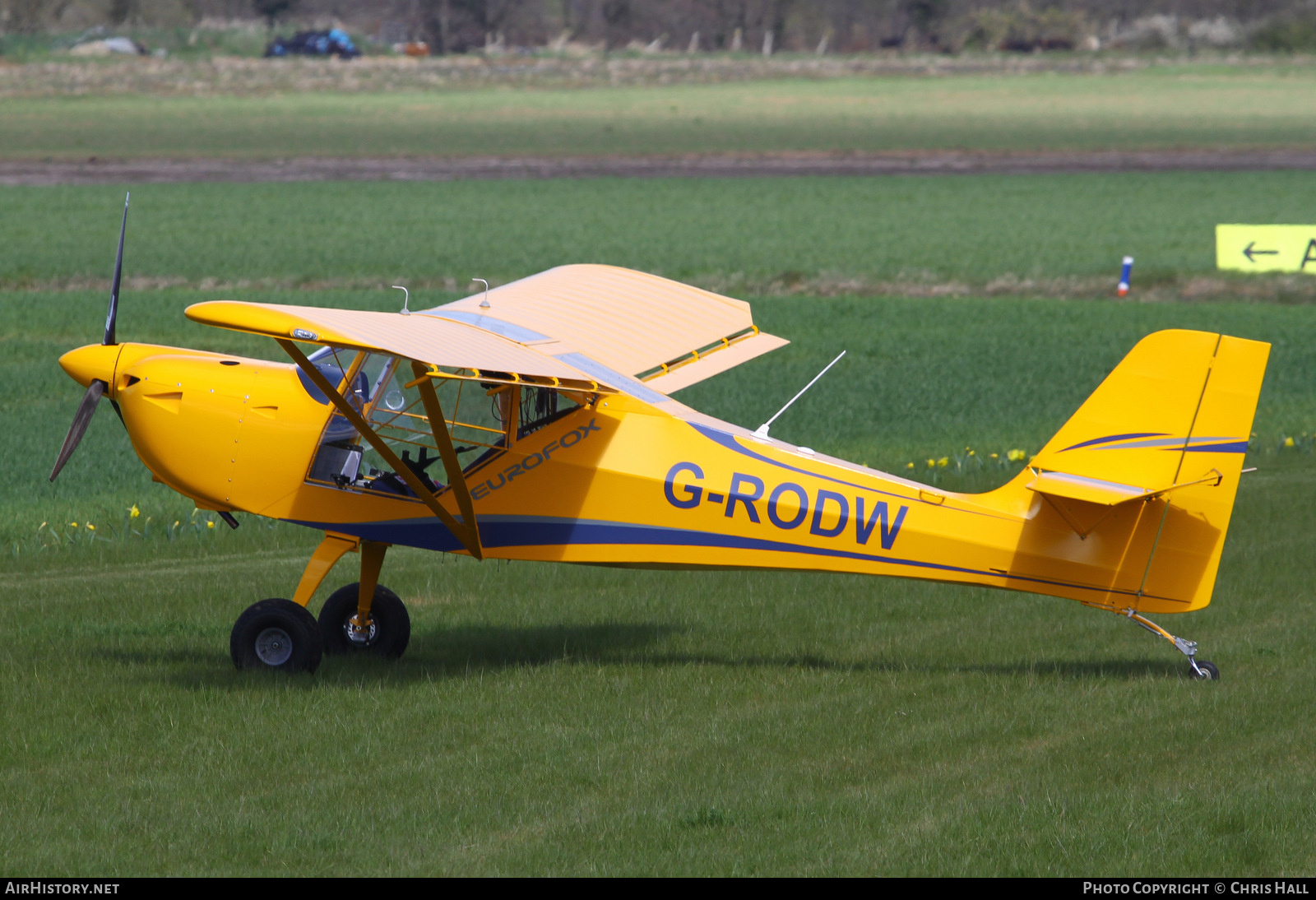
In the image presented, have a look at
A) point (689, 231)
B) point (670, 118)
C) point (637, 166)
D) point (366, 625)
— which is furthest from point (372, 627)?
point (670, 118)

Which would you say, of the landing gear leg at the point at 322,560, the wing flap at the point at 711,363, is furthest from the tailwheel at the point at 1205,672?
the landing gear leg at the point at 322,560

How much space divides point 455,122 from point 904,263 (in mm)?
44754

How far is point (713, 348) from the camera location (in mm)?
11445

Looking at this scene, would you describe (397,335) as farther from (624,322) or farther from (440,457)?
(624,322)

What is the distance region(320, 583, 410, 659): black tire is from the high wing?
7.10 ft

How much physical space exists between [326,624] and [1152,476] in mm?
5832

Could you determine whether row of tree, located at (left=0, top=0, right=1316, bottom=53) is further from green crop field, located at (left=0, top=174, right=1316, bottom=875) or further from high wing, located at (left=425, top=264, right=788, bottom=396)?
high wing, located at (left=425, top=264, right=788, bottom=396)

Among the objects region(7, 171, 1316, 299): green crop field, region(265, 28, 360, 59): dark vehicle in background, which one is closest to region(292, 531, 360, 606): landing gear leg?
region(7, 171, 1316, 299): green crop field

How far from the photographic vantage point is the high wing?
10.4 meters

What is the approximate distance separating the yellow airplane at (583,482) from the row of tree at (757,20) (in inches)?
4826

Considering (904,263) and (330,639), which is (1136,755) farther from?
(904,263)

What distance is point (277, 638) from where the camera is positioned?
9.78 meters

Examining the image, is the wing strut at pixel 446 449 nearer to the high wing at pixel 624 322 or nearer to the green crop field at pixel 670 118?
the high wing at pixel 624 322

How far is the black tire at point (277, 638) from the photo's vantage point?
9680 mm
